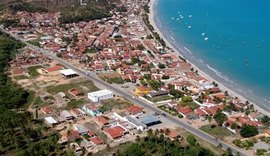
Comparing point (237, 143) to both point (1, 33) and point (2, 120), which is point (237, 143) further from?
point (1, 33)

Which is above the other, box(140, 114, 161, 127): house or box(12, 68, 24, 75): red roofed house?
box(12, 68, 24, 75): red roofed house

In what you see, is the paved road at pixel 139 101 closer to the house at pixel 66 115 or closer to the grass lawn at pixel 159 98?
the grass lawn at pixel 159 98

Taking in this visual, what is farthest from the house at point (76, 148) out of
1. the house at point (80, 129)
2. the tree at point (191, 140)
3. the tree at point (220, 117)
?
the tree at point (220, 117)

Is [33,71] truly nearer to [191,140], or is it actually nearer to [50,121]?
[50,121]

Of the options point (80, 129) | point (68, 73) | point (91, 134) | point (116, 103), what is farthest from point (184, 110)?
point (68, 73)

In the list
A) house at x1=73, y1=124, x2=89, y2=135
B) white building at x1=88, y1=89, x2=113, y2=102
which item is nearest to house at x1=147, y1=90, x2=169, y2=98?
white building at x1=88, y1=89, x2=113, y2=102

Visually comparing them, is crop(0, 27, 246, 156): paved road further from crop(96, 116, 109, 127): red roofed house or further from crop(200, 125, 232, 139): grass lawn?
crop(96, 116, 109, 127): red roofed house

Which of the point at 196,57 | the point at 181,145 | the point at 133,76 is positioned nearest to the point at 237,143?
the point at 181,145
